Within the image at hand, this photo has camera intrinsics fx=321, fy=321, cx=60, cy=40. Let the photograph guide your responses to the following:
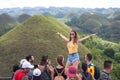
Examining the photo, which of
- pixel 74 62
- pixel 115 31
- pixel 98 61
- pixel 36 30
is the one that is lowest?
pixel 115 31

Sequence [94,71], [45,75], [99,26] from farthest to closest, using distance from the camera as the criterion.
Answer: [99,26] < [94,71] < [45,75]

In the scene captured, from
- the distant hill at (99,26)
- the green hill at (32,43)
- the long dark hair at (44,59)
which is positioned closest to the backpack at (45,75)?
the long dark hair at (44,59)

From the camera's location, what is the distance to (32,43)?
127ft

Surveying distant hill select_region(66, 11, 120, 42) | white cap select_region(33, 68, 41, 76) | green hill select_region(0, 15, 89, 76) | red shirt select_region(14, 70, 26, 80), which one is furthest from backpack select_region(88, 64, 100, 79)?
distant hill select_region(66, 11, 120, 42)

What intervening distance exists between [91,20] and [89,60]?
136103mm

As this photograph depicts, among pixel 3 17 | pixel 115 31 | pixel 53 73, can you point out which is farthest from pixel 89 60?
pixel 3 17

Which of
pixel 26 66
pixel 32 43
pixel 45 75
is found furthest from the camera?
pixel 32 43

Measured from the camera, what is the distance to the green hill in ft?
117

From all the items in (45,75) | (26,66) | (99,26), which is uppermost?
(26,66)

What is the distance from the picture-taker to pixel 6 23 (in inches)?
4596

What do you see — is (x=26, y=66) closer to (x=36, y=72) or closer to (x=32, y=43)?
(x=36, y=72)

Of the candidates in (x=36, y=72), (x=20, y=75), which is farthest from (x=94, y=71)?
(x=20, y=75)

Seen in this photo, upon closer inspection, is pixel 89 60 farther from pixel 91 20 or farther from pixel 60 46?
pixel 91 20

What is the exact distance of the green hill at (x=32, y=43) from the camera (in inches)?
1401
